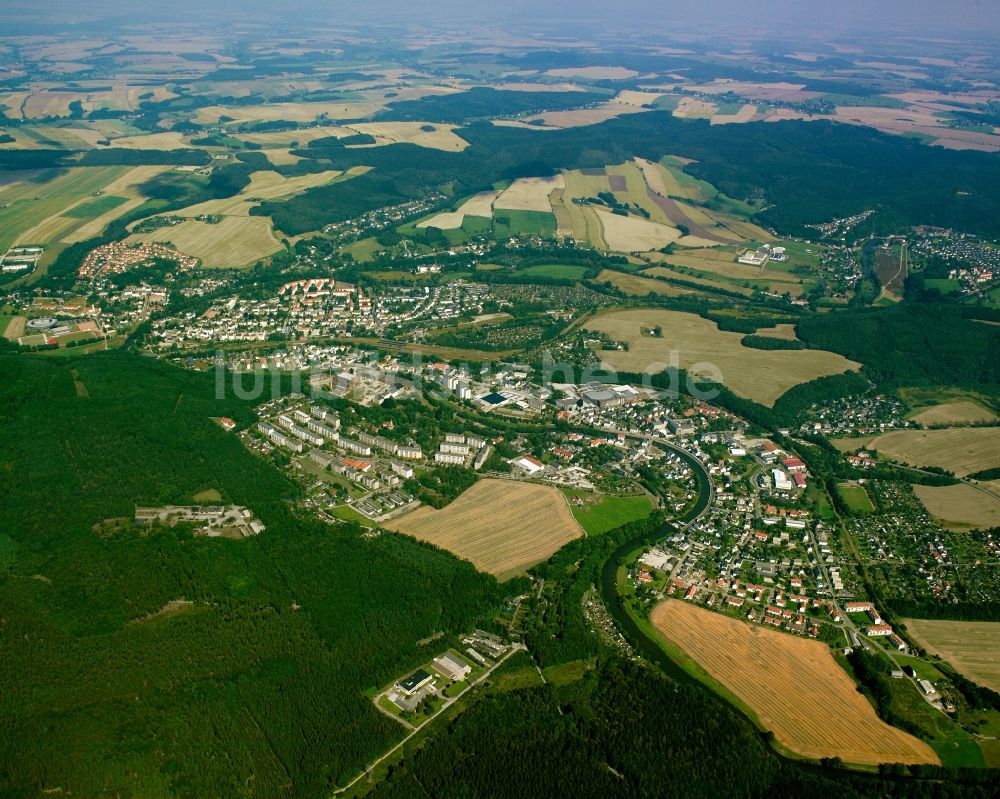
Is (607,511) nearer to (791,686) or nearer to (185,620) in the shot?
(791,686)

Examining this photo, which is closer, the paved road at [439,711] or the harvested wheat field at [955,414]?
the paved road at [439,711]

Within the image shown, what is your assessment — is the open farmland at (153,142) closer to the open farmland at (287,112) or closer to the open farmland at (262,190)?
the open farmland at (287,112)

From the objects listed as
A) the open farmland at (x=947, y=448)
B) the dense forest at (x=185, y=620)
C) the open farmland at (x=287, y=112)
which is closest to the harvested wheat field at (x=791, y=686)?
the dense forest at (x=185, y=620)

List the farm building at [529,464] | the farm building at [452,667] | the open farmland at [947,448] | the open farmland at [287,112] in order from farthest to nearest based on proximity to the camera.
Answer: the open farmland at [287,112] < the open farmland at [947,448] < the farm building at [529,464] < the farm building at [452,667]

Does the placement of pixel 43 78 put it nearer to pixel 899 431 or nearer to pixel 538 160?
pixel 538 160

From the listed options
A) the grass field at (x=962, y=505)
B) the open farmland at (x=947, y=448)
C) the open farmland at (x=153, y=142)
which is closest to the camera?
the grass field at (x=962, y=505)

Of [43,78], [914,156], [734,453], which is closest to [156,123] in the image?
[43,78]
